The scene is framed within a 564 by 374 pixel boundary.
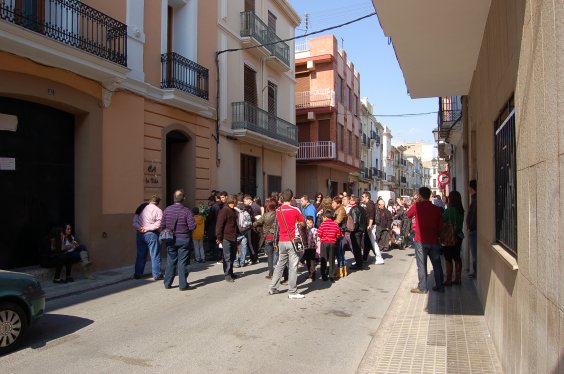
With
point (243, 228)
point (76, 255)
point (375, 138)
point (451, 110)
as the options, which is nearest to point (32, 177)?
point (76, 255)

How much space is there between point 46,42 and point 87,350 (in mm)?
6477

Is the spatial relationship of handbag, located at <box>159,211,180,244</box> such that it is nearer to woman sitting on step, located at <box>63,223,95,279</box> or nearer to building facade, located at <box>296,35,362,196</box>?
woman sitting on step, located at <box>63,223,95,279</box>

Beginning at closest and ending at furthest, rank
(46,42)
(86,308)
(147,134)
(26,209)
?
1. (86,308)
2. (46,42)
3. (26,209)
4. (147,134)

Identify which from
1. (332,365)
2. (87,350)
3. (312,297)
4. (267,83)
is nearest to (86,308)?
(87,350)

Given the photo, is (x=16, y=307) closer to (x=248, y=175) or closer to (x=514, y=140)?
(x=514, y=140)

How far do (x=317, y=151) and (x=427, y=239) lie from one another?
2239 centimetres

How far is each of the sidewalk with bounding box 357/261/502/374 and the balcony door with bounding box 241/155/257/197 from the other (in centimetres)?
1203

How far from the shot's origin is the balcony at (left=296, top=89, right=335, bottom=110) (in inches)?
1212

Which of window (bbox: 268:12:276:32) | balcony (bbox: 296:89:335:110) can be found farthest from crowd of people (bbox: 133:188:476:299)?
balcony (bbox: 296:89:335:110)

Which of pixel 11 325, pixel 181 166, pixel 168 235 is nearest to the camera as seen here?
pixel 11 325

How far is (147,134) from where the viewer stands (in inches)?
502

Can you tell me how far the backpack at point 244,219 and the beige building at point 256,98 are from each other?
4.74 metres

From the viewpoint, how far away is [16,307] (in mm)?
5254

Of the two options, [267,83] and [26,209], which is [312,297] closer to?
[26,209]
